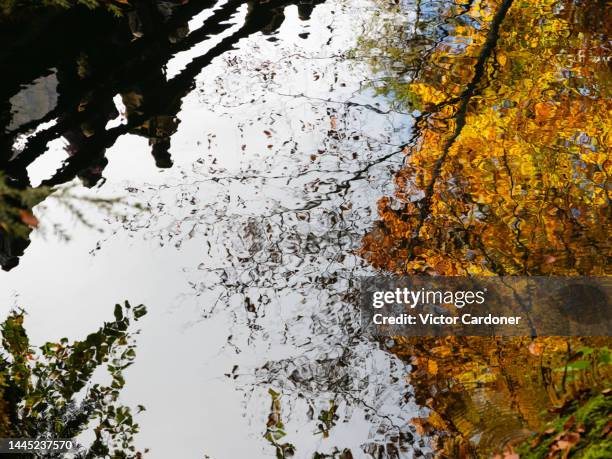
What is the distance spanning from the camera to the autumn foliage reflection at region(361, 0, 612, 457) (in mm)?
3172

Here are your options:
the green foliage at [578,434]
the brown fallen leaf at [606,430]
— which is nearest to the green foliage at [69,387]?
the green foliage at [578,434]

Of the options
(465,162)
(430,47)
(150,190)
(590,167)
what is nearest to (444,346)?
(465,162)

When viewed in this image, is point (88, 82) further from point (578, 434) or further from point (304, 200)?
point (578, 434)

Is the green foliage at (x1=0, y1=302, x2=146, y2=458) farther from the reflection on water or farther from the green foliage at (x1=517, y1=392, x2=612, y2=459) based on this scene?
the green foliage at (x1=517, y1=392, x2=612, y2=459)

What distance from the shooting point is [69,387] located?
3.29 m

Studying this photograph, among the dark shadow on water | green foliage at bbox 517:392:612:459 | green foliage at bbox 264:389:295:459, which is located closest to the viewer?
green foliage at bbox 517:392:612:459

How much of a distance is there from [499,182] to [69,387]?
3577 millimetres

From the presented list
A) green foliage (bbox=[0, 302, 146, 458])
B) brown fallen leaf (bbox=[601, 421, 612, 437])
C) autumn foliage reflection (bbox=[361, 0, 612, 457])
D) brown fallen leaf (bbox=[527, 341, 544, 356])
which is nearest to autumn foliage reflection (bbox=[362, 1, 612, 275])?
autumn foliage reflection (bbox=[361, 0, 612, 457])

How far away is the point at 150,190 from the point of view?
14.2ft

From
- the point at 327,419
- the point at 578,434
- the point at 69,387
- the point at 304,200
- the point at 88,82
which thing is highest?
the point at 88,82

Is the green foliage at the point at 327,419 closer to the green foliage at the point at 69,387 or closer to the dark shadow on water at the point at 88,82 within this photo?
the green foliage at the point at 69,387

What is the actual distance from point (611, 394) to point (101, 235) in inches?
143

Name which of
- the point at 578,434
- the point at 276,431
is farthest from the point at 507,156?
the point at 276,431

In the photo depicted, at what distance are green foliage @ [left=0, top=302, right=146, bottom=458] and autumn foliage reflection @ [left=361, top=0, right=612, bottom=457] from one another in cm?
189
